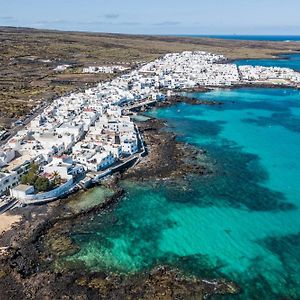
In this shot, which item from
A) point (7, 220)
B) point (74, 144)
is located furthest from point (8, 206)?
point (74, 144)

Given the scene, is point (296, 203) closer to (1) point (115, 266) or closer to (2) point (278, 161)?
(2) point (278, 161)

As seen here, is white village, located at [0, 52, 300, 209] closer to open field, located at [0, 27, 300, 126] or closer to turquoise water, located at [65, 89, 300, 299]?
turquoise water, located at [65, 89, 300, 299]

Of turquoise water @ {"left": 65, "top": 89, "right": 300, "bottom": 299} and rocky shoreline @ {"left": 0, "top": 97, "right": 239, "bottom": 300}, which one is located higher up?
rocky shoreline @ {"left": 0, "top": 97, "right": 239, "bottom": 300}

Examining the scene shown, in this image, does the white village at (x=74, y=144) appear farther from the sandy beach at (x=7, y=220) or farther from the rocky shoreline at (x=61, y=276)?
the rocky shoreline at (x=61, y=276)

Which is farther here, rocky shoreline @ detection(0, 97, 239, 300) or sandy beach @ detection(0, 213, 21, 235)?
sandy beach @ detection(0, 213, 21, 235)

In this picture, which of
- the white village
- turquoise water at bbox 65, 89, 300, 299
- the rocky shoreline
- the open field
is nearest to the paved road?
the white village

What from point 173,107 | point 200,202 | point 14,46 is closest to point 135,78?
point 173,107

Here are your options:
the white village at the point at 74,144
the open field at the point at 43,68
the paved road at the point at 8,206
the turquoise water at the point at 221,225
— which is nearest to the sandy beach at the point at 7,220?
the paved road at the point at 8,206
